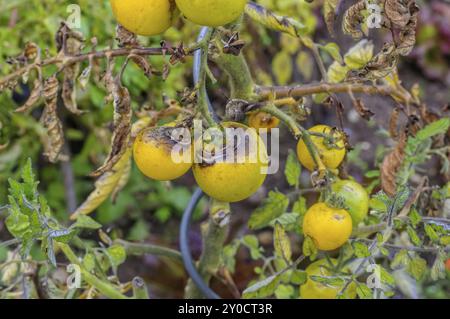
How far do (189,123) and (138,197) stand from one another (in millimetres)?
1238

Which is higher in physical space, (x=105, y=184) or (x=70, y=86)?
(x=70, y=86)

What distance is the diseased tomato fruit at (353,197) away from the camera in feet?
2.36

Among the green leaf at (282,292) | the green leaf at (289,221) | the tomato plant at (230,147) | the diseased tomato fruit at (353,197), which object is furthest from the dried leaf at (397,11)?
the green leaf at (282,292)

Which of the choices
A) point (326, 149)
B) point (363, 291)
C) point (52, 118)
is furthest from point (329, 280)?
point (52, 118)

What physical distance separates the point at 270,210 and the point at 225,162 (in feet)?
0.80

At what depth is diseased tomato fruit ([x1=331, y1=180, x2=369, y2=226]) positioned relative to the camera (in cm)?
72

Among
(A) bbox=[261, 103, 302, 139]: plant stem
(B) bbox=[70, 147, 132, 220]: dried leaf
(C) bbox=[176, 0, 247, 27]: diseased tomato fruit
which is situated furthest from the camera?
(B) bbox=[70, 147, 132, 220]: dried leaf

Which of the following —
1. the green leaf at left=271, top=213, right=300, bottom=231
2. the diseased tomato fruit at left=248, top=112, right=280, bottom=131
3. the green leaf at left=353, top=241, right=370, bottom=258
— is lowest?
the green leaf at left=271, top=213, right=300, bottom=231

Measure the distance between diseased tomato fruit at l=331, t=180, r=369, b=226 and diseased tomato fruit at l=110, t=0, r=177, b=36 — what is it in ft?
0.89

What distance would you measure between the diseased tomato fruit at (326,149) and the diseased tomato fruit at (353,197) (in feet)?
0.10

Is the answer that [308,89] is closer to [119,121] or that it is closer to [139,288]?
[119,121]

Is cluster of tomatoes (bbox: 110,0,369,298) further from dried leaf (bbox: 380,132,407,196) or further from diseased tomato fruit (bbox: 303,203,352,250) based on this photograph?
dried leaf (bbox: 380,132,407,196)

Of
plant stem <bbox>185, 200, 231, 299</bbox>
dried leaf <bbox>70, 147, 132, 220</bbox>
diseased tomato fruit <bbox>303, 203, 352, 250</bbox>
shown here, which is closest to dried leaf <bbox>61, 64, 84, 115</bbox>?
dried leaf <bbox>70, 147, 132, 220</bbox>

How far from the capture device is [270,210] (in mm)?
817
